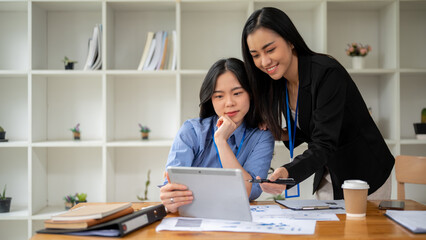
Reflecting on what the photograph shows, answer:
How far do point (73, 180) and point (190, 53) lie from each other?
1.24m

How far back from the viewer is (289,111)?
185 centimetres

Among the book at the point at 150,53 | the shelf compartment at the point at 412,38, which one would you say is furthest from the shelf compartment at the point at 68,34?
the shelf compartment at the point at 412,38

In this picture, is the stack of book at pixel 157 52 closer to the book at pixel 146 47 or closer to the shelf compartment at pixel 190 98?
the book at pixel 146 47

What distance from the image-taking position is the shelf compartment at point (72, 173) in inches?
118

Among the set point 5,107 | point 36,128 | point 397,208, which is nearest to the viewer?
point 397,208

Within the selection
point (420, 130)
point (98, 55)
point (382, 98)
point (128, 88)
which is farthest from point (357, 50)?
point (98, 55)

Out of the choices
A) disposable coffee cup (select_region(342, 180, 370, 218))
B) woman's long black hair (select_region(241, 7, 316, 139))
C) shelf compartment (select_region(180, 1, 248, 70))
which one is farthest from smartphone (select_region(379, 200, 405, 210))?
shelf compartment (select_region(180, 1, 248, 70))

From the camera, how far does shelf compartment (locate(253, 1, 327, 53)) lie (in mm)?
2715

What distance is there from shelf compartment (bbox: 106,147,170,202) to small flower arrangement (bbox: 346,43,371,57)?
1414 mm

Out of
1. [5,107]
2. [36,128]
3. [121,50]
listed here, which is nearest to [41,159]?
[36,128]

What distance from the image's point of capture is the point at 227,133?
1.61 meters

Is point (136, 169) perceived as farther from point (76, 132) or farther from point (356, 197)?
point (356, 197)

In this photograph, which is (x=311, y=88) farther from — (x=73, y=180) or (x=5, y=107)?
(x=5, y=107)

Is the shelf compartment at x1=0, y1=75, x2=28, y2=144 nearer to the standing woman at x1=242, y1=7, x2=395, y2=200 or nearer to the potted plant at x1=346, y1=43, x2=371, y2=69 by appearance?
the standing woman at x1=242, y1=7, x2=395, y2=200
